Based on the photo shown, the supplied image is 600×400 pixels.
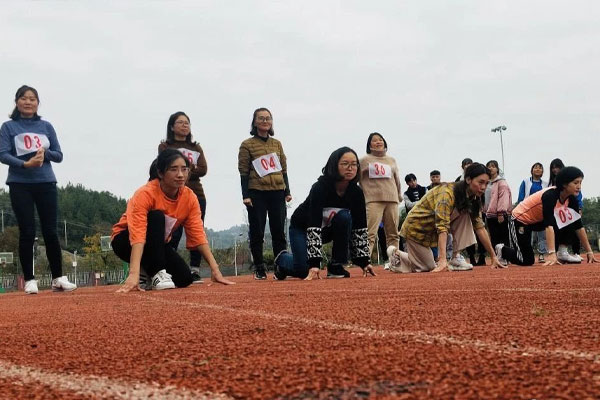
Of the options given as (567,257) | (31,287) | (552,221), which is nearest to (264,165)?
(31,287)

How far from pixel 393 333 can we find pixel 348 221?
13.9 feet

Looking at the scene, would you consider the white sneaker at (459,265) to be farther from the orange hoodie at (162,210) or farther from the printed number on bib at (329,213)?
the orange hoodie at (162,210)

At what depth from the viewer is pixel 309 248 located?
6.13 m

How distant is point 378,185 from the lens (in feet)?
25.8

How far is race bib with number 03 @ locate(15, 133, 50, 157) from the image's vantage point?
6.18 m

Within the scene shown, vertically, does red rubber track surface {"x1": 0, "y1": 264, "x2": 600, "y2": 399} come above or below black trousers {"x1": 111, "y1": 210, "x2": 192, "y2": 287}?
below

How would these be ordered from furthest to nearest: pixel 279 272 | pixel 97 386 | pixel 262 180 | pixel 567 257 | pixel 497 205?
1. pixel 497 205
2. pixel 567 257
3. pixel 262 180
4. pixel 279 272
5. pixel 97 386

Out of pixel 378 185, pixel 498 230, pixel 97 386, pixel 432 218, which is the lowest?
pixel 97 386

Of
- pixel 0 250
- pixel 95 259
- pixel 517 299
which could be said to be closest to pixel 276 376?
pixel 517 299

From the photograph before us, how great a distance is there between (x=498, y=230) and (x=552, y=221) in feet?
6.74

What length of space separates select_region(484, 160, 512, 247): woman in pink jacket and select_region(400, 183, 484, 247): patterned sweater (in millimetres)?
2080

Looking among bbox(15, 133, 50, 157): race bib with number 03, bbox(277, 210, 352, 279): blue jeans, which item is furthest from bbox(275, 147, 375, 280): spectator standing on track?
bbox(15, 133, 50, 157): race bib with number 03

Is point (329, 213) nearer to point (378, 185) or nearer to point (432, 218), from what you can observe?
point (432, 218)

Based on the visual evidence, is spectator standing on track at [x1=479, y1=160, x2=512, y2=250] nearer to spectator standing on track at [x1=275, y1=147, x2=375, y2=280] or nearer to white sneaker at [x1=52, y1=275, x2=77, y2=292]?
spectator standing on track at [x1=275, y1=147, x2=375, y2=280]
